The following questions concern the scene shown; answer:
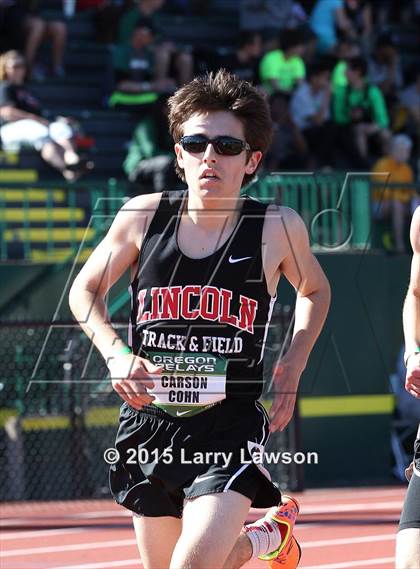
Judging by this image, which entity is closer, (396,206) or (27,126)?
(27,126)

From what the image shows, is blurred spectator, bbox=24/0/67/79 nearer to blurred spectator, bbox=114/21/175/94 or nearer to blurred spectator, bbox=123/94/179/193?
blurred spectator, bbox=114/21/175/94

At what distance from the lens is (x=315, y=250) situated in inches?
509

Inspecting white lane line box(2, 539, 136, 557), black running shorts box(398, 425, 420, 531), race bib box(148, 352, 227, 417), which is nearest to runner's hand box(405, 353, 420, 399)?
black running shorts box(398, 425, 420, 531)

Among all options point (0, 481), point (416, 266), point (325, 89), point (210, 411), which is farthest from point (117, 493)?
point (325, 89)

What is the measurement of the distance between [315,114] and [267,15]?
2.59 metres

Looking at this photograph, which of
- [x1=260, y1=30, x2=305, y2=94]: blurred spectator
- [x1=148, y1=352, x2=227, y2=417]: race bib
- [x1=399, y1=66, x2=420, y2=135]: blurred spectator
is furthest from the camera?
[x1=399, y1=66, x2=420, y2=135]: blurred spectator

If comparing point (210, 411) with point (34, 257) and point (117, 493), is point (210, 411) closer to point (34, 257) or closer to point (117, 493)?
point (117, 493)

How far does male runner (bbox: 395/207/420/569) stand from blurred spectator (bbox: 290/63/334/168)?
392 inches

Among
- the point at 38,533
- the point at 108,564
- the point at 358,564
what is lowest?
the point at 38,533

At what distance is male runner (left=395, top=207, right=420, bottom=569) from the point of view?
175 inches

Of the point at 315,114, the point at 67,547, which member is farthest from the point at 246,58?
the point at 67,547

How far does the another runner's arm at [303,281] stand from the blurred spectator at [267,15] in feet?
40.0

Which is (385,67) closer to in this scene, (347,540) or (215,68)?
(215,68)

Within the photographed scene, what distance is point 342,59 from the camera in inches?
637
